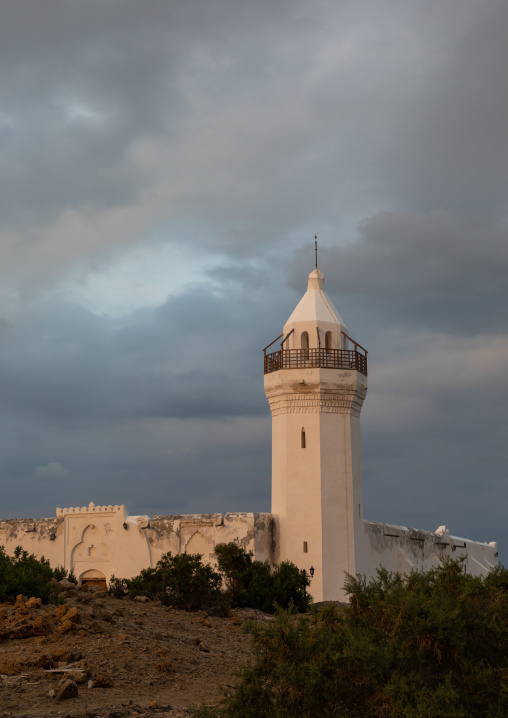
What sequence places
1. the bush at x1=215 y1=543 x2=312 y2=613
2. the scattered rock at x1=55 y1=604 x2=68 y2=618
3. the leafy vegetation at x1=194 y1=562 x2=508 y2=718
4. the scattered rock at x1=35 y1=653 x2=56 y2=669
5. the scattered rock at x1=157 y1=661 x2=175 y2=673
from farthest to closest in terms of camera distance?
the bush at x1=215 y1=543 x2=312 y2=613, the scattered rock at x1=55 y1=604 x2=68 y2=618, the scattered rock at x1=157 y1=661 x2=175 y2=673, the scattered rock at x1=35 y1=653 x2=56 y2=669, the leafy vegetation at x1=194 y1=562 x2=508 y2=718

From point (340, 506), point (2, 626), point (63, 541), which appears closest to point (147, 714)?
point (2, 626)

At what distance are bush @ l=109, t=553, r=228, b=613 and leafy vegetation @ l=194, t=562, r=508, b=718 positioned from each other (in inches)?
329

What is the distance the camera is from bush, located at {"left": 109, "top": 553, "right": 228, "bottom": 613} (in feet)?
65.2

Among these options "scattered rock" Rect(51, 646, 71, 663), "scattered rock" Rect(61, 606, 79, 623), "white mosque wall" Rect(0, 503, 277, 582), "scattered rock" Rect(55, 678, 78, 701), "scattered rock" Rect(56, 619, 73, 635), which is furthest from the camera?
"white mosque wall" Rect(0, 503, 277, 582)

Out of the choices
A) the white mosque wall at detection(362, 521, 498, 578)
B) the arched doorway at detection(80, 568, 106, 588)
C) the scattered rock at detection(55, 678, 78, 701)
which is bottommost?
the scattered rock at detection(55, 678, 78, 701)

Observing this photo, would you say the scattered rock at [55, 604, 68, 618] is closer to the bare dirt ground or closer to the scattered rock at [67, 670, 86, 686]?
the bare dirt ground

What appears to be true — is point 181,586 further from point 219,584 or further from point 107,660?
point 107,660

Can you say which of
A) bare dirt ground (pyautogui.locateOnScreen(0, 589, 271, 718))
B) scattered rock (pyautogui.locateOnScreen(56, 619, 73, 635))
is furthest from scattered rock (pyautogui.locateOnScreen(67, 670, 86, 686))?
scattered rock (pyautogui.locateOnScreen(56, 619, 73, 635))

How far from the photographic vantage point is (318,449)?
28422mm

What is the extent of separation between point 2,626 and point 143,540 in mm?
15903

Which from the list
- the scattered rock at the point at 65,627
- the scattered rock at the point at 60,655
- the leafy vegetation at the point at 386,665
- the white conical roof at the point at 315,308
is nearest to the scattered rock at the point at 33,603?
the scattered rock at the point at 65,627

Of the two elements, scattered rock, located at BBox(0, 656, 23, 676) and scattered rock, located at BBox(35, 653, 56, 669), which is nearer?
scattered rock, located at BBox(0, 656, 23, 676)

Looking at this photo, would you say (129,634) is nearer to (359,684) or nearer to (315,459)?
(359,684)

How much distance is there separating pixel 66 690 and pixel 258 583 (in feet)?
39.5
